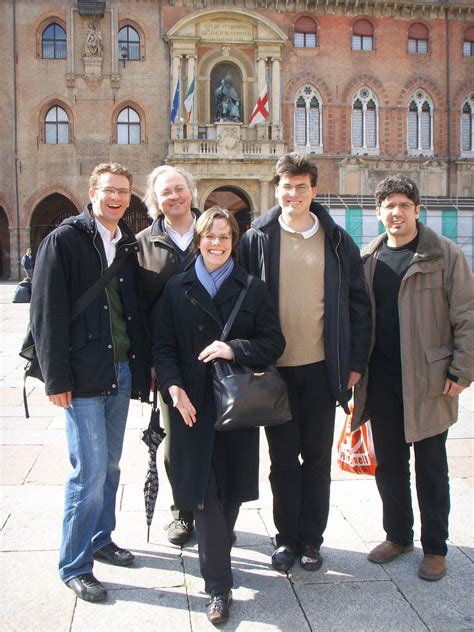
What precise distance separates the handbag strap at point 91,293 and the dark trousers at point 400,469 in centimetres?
170

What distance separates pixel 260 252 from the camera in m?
3.80

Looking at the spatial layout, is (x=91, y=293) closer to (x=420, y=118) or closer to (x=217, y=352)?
(x=217, y=352)

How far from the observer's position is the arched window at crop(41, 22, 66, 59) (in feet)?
86.6

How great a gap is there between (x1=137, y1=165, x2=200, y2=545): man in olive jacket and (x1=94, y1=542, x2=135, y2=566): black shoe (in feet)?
1.20

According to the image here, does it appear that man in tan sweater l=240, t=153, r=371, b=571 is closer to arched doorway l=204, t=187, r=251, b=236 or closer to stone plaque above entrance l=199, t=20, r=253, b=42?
stone plaque above entrance l=199, t=20, r=253, b=42

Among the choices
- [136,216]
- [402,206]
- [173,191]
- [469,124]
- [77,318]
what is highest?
[469,124]

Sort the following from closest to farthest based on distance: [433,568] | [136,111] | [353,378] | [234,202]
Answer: [433,568] → [353,378] → [136,111] → [234,202]

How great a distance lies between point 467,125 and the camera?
2895cm

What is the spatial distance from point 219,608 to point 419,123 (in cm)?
2846

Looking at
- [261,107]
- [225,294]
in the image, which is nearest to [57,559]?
[225,294]

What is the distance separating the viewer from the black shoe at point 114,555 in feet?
12.2

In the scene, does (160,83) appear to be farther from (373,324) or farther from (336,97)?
(373,324)

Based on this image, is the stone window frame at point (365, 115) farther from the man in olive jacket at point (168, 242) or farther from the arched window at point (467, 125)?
the man in olive jacket at point (168, 242)

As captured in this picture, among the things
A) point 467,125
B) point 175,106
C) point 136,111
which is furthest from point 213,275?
point 467,125
